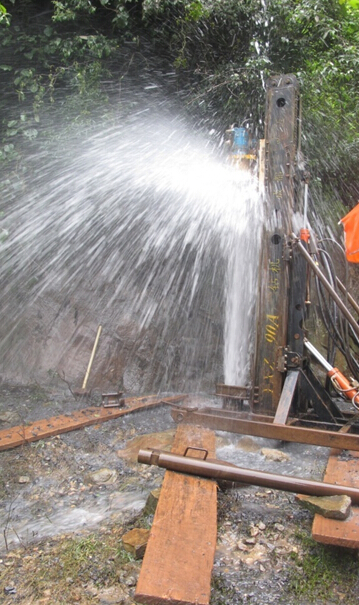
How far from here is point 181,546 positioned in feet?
7.27

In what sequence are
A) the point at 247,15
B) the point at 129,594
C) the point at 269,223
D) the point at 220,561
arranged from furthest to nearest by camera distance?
the point at 247,15
the point at 269,223
the point at 220,561
the point at 129,594

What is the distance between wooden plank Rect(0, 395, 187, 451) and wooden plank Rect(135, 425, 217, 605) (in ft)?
5.74

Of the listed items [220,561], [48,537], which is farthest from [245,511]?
[48,537]

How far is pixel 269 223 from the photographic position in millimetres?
4344

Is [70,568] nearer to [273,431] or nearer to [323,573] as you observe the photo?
[323,573]

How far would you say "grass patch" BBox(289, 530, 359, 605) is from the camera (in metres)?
2.18

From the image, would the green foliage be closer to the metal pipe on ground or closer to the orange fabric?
the orange fabric

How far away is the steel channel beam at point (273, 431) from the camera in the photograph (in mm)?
3344

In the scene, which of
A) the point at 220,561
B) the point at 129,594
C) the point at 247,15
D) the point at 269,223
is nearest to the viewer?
the point at 129,594

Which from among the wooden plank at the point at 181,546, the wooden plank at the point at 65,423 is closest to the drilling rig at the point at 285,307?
the wooden plank at the point at 65,423

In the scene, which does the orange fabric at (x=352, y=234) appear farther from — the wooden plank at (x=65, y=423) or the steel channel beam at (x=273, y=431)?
the wooden plank at (x=65, y=423)

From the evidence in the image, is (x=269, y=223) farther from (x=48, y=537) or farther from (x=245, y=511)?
(x=48, y=537)

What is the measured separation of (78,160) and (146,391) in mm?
3232

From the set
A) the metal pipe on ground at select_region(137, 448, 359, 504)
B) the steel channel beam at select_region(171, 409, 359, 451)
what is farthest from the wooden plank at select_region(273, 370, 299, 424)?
the metal pipe on ground at select_region(137, 448, 359, 504)
